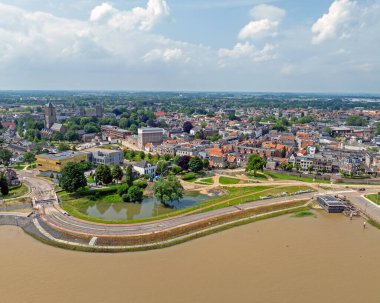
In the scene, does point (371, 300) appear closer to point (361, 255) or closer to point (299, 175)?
point (361, 255)

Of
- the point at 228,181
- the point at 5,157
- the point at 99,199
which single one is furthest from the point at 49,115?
the point at 228,181

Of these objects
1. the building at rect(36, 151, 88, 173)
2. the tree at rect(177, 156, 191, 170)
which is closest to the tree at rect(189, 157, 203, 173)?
the tree at rect(177, 156, 191, 170)

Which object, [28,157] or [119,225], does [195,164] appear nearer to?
[119,225]

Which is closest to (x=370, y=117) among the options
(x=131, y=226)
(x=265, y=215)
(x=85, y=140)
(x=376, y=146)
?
(x=376, y=146)

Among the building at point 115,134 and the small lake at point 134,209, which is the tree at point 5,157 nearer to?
the small lake at point 134,209

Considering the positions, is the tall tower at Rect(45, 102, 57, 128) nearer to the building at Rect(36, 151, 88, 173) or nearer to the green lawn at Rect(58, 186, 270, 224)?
the building at Rect(36, 151, 88, 173)

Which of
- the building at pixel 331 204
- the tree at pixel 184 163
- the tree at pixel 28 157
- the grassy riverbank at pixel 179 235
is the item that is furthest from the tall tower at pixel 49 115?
the building at pixel 331 204
